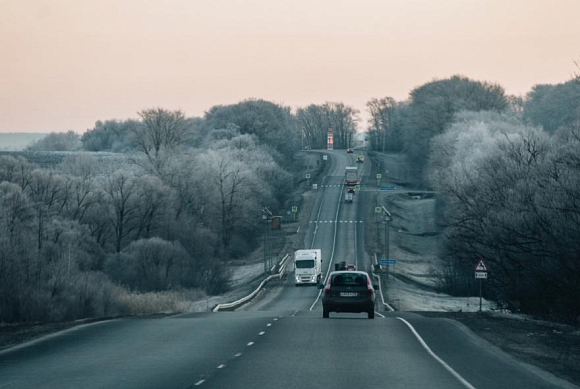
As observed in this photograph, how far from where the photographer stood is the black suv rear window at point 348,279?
37.9 m

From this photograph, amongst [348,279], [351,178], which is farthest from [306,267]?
[351,178]

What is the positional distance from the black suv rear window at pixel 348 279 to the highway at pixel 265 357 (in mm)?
1690

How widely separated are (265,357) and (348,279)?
49.7 feet

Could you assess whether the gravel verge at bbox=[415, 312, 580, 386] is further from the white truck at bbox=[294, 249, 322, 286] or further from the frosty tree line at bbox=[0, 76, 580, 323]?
the white truck at bbox=[294, 249, 322, 286]

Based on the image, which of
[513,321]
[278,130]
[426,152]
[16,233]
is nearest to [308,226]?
[426,152]

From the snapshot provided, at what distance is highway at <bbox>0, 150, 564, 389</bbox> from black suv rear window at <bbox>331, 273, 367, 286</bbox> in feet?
5.54

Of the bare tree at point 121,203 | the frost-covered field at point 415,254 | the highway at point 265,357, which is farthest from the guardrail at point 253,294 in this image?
the highway at point 265,357

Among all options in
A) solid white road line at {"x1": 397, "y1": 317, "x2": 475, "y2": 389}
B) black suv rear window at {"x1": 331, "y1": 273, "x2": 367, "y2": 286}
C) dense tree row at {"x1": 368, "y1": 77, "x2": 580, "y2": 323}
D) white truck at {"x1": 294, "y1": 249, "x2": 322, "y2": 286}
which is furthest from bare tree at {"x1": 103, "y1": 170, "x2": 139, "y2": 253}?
solid white road line at {"x1": 397, "y1": 317, "x2": 475, "y2": 389}

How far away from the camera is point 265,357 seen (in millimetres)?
23297

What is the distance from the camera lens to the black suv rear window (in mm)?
37906

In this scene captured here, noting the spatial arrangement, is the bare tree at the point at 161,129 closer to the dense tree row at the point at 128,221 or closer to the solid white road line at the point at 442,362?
the dense tree row at the point at 128,221

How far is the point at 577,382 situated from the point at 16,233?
5750 centimetres

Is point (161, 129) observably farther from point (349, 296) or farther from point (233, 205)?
point (349, 296)

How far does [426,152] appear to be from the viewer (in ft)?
559
